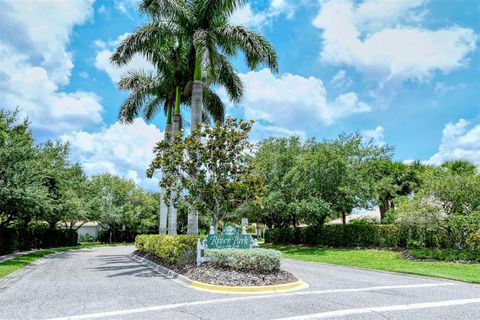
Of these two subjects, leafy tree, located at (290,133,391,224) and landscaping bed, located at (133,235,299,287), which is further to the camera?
leafy tree, located at (290,133,391,224)

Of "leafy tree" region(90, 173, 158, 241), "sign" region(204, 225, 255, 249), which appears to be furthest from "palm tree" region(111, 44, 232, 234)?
"leafy tree" region(90, 173, 158, 241)

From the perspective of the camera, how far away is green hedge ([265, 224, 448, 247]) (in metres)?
21.8

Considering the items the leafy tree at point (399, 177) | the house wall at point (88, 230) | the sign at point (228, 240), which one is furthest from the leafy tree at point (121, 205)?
the sign at point (228, 240)

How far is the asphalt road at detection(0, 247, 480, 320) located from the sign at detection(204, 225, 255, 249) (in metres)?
1.90

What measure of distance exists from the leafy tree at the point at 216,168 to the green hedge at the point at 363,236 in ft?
39.5

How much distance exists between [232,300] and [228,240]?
4899mm

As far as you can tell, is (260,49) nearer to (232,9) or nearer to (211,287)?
(232,9)

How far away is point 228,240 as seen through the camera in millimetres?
13625

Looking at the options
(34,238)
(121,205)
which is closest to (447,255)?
(34,238)

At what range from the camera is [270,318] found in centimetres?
697

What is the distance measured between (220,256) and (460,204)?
42.8 feet

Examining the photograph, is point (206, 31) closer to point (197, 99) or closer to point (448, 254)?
point (197, 99)

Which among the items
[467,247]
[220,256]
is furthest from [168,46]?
[467,247]

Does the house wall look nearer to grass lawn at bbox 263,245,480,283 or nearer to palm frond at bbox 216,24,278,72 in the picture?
grass lawn at bbox 263,245,480,283
